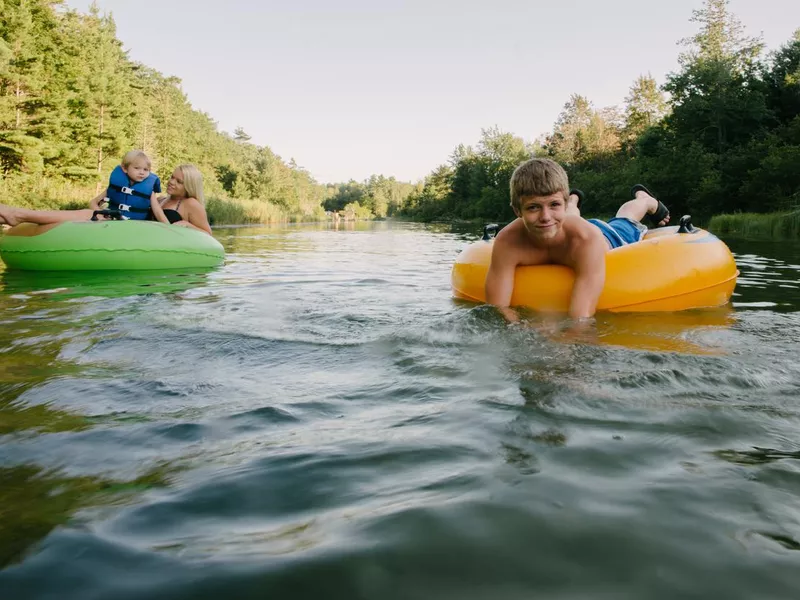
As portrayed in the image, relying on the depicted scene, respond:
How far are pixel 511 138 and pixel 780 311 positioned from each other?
5762 cm

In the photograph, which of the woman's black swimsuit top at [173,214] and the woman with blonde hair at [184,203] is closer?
the woman with blonde hair at [184,203]

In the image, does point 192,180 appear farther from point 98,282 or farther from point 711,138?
point 711,138

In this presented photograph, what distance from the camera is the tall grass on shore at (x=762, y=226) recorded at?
539 inches

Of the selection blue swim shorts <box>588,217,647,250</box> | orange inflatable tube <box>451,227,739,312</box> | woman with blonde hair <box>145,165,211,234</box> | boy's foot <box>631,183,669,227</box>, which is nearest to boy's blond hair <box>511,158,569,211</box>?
orange inflatable tube <box>451,227,739,312</box>

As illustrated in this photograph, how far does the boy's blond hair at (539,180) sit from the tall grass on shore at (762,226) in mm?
12748

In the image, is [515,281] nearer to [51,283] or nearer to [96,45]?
[51,283]

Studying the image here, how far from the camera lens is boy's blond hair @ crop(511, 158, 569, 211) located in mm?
3490

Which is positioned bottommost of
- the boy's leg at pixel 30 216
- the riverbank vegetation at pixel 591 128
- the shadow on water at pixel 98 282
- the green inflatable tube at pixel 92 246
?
the shadow on water at pixel 98 282

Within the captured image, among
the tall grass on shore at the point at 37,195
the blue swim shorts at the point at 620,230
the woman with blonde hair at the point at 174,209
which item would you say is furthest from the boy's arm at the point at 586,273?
the tall grass on shore at the point at 37,195

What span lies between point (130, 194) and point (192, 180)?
73 centimetres

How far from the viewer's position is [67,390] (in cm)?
242

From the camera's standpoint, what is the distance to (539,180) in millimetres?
3508

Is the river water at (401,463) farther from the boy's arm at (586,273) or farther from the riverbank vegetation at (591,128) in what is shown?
the riverbank vegetation at (591,128)

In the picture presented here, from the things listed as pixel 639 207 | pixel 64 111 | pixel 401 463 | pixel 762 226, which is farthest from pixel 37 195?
pixel 762 226
